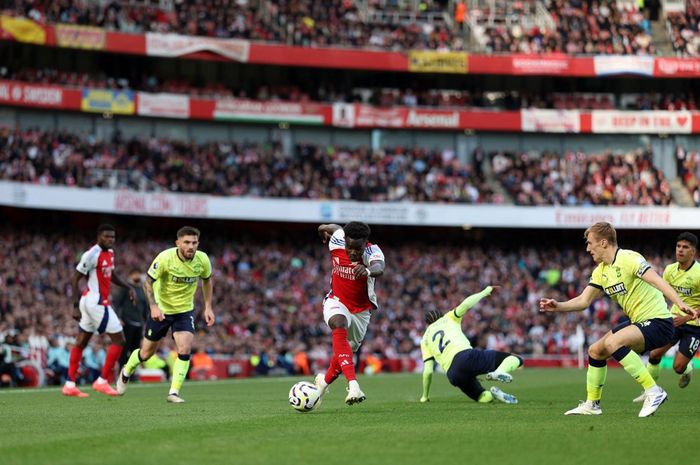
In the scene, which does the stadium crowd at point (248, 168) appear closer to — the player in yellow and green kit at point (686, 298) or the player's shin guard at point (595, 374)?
the player in yellow and green kit at point (686, 298)

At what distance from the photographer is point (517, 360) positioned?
15008mm

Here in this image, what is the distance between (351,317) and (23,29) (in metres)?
32.5

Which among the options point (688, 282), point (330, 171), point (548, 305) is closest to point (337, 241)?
point (548, 305)

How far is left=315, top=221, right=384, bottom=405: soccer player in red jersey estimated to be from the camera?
12.7 meters

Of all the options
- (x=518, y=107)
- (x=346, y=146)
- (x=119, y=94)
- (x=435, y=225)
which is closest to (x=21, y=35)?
(x=119, y=94)

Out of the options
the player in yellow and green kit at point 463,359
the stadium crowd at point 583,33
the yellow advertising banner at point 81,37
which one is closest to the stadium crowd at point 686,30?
the stadium crowd at point 583,33

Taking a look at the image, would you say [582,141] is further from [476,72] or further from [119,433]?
[119,433]

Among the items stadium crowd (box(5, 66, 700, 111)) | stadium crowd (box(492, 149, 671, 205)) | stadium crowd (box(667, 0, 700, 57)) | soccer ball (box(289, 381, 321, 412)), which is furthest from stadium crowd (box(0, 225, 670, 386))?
soccer ball (box(289, 381, 321, 412))

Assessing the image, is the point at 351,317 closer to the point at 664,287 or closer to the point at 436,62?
the point at 664,287

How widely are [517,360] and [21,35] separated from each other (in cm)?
3217

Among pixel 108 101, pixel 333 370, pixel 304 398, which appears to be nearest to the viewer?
pixel 304 398

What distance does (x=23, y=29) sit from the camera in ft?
139

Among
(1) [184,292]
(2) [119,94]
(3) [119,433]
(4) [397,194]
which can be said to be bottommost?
(3) [119,433]

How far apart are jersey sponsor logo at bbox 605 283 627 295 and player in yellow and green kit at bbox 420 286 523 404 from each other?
103 inches
